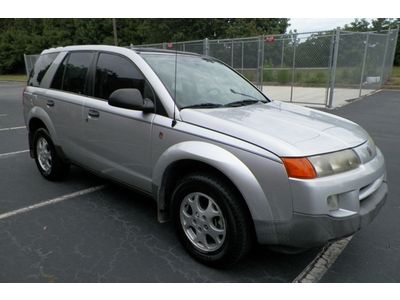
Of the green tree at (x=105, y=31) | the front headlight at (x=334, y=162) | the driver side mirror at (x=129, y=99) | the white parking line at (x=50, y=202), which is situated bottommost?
the white parking line at (x=50, y=202)

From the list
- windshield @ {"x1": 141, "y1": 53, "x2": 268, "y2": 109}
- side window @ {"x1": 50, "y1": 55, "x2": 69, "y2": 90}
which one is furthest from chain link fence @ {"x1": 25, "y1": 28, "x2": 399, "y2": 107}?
side window @ {"x1": 50, "y1": 55, "x2": 69, "y2": 90}

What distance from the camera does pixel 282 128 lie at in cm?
263

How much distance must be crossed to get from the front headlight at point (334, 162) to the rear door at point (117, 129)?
1.45 metres

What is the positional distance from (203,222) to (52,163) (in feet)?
8.85

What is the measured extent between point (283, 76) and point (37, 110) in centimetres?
1172

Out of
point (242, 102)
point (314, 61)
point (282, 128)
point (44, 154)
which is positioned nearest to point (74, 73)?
point (44, 154)

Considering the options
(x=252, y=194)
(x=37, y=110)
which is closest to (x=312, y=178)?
(x=252, y=194)

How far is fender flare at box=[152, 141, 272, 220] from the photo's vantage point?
236cm

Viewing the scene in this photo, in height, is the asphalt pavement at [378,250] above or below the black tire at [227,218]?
below

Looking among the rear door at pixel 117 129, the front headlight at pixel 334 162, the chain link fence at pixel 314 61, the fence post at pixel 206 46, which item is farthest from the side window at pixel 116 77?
→ the fence post at pixel 206 46

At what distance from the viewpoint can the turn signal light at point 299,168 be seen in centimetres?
222

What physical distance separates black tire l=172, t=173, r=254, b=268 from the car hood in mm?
394

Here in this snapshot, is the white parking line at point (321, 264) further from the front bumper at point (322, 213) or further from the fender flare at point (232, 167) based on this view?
the fender flare at point (232, 167)

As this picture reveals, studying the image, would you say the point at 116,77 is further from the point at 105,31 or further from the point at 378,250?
the point at 105,31
